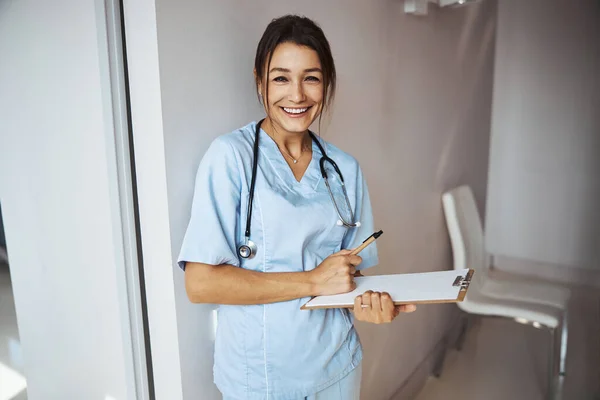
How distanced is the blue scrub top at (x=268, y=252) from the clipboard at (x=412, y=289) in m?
0.07

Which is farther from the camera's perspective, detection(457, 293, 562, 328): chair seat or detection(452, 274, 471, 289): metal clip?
detection(457, 293, 562, 328): chair seat

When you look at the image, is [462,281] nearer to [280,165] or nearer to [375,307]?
[375,307]

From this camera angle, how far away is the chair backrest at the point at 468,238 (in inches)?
47.8

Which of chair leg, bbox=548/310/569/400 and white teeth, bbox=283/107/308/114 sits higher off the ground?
white teeth, bbox=283/107/308/114

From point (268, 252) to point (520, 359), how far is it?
82cm

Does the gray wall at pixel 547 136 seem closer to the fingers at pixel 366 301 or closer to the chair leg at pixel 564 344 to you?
the chair leg at pixel 564 344

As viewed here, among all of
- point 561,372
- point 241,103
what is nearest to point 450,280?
point 241,103

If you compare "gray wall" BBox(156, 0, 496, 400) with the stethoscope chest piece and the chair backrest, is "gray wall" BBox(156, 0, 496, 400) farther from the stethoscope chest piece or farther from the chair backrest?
the stethoscope chest piece

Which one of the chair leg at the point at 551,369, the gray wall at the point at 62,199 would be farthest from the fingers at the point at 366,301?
the chair leg at the point at 551,369

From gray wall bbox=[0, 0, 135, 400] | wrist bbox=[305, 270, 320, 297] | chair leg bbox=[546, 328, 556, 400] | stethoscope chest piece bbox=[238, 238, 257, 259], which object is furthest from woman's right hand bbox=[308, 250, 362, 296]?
chair leg bbox=[546, 328, 556, 400]

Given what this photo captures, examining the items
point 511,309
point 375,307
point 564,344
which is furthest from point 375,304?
point 564,344

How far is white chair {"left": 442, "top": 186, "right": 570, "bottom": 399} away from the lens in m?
1.21

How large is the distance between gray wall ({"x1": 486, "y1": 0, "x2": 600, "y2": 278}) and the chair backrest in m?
0.03

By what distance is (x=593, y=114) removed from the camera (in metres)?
1.12
